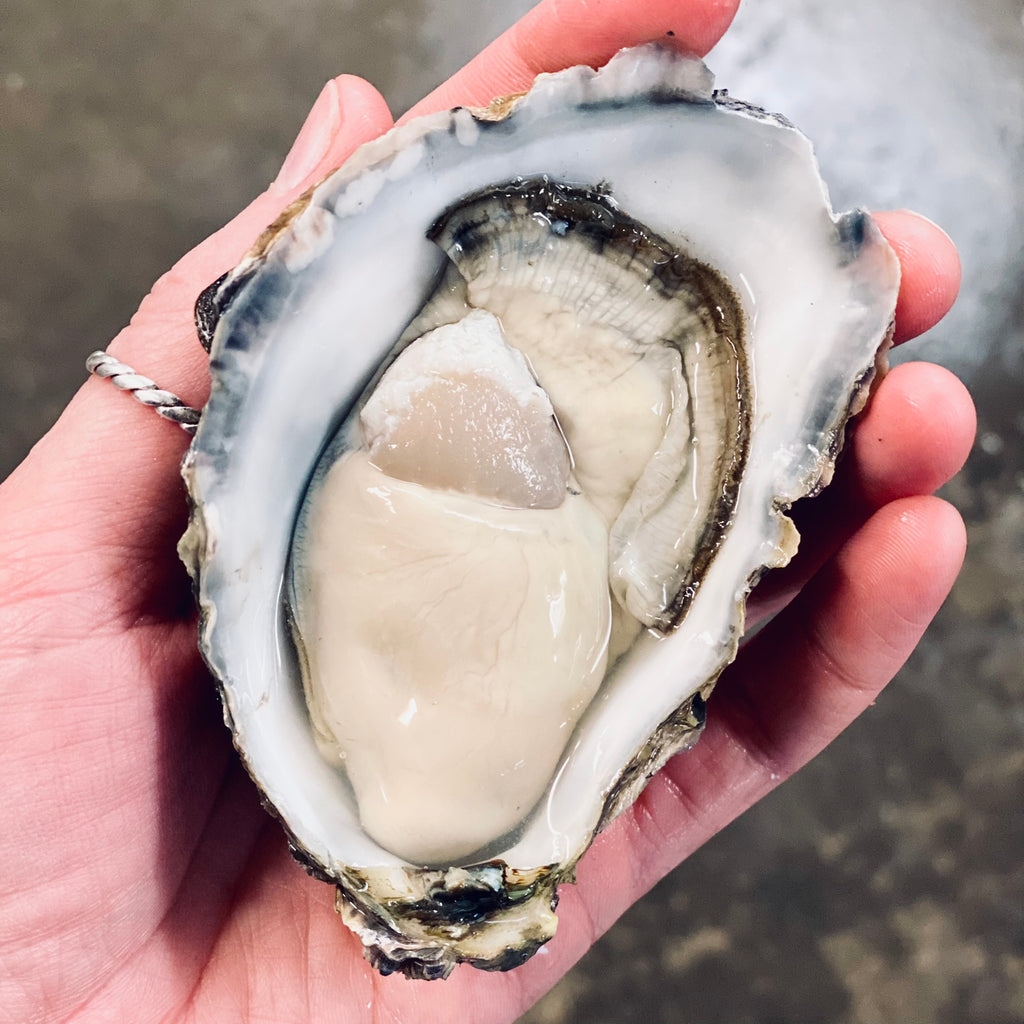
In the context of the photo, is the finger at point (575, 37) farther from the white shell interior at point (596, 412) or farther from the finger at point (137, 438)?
the finger at point (137, 438)

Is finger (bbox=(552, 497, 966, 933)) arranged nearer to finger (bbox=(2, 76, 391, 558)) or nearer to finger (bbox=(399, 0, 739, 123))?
finger (bbox=(399, 0, 739, 123))

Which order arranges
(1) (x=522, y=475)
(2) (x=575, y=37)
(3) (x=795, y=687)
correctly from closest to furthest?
(1) (x=522, y=475), (2) (x=575, y=37), (3) (x=795, y=687)

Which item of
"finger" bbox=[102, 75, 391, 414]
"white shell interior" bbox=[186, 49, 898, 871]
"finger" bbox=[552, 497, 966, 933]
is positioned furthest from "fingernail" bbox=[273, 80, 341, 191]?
"finger" bbox=[552, 497, 966, 933]

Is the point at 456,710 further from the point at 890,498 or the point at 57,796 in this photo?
the point at 890,498

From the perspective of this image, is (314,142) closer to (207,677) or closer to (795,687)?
(207,677)

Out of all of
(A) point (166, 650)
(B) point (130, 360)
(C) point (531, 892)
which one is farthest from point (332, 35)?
(C) point (531, 892)

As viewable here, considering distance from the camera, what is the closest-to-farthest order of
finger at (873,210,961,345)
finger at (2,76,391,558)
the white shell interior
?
the white shell interior < finger at (2,76,391,558) < finger at (873,210,961,345)

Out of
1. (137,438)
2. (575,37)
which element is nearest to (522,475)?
(137,438)
